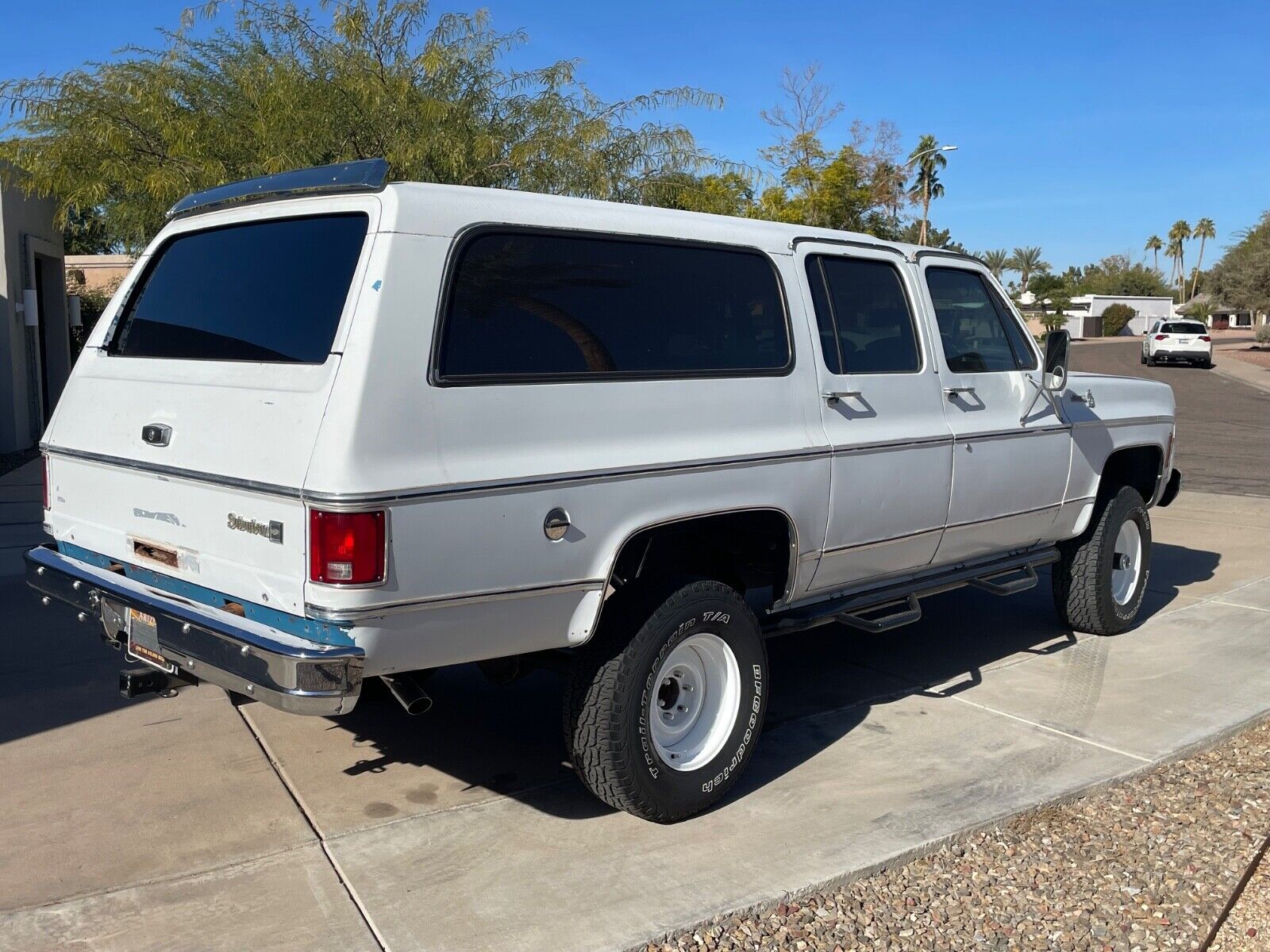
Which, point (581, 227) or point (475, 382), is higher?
point (581, 227)

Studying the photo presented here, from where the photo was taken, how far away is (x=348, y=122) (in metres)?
11.4

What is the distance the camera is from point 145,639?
12.9 feet

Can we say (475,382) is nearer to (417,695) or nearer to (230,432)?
(230,432)

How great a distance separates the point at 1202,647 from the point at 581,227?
4.75 metres

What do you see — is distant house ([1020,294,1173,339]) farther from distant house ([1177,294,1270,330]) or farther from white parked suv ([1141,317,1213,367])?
white parked suv ([1141,317,1213,367])

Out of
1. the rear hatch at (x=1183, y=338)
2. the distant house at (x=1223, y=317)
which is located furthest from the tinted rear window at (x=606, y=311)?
the distant house at (x=1223, y=317)

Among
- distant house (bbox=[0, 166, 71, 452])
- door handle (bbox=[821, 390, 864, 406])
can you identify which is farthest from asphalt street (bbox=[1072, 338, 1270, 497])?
distant house (bbox=[0, 166, 71, 452])

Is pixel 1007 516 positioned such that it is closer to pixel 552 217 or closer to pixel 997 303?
pixel 997 303

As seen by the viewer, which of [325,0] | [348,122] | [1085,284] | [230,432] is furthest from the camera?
[1085,284]

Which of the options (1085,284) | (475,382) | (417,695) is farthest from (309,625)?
(1085,284)

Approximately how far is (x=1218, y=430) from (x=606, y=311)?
60.9 feet

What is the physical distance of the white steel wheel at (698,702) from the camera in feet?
14.3

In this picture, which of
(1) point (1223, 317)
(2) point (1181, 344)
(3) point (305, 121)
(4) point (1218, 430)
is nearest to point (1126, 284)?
(1) point (1223, 317)

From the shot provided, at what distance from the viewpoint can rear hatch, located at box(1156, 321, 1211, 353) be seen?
37.4 meters
